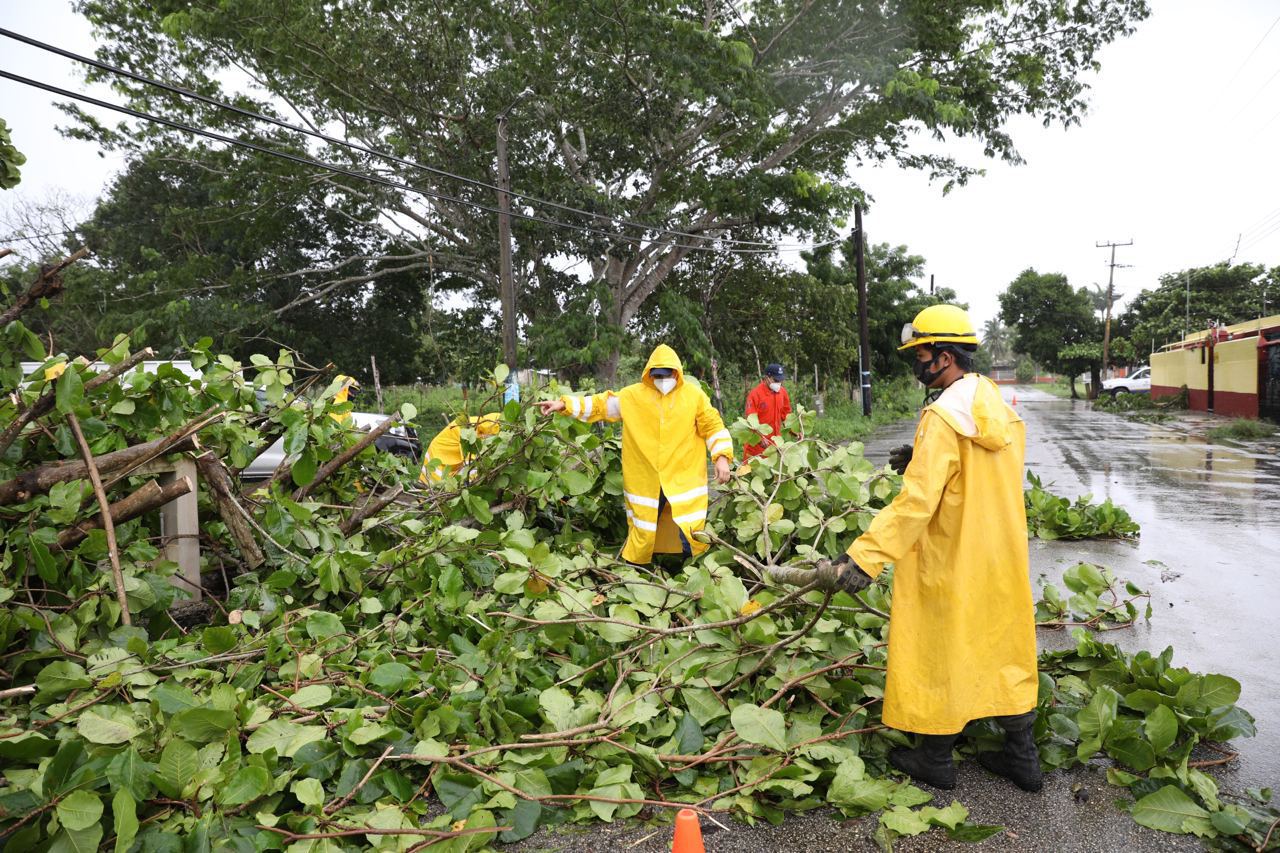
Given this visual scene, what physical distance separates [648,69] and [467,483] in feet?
40.8

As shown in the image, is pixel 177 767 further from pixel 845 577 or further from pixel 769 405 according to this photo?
pixel 769 405

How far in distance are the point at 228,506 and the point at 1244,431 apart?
20.4m

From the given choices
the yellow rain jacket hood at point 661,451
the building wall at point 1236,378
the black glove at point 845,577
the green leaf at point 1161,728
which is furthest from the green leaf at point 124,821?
the building wall at point 1236,378

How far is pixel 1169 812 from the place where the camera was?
241 cm

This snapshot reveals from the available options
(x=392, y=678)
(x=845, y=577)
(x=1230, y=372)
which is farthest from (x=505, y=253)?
(x=1230, y=372)

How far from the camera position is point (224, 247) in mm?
24688

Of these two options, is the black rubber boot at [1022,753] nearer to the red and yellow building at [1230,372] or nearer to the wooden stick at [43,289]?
the wooden stick at [43,289]

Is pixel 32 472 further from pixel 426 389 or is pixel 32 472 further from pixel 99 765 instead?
pixel 426 389

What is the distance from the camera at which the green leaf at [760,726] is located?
2.51 meters

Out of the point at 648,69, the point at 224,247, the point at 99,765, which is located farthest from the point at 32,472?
the point at 224,247

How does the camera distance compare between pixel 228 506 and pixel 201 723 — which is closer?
pixel 201 723

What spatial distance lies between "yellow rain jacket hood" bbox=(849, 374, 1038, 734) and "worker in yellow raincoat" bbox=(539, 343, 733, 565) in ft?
6.10

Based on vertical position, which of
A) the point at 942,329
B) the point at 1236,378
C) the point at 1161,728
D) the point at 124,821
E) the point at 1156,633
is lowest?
the point at 1156,633

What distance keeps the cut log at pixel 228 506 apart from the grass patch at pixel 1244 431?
19.4 metres
